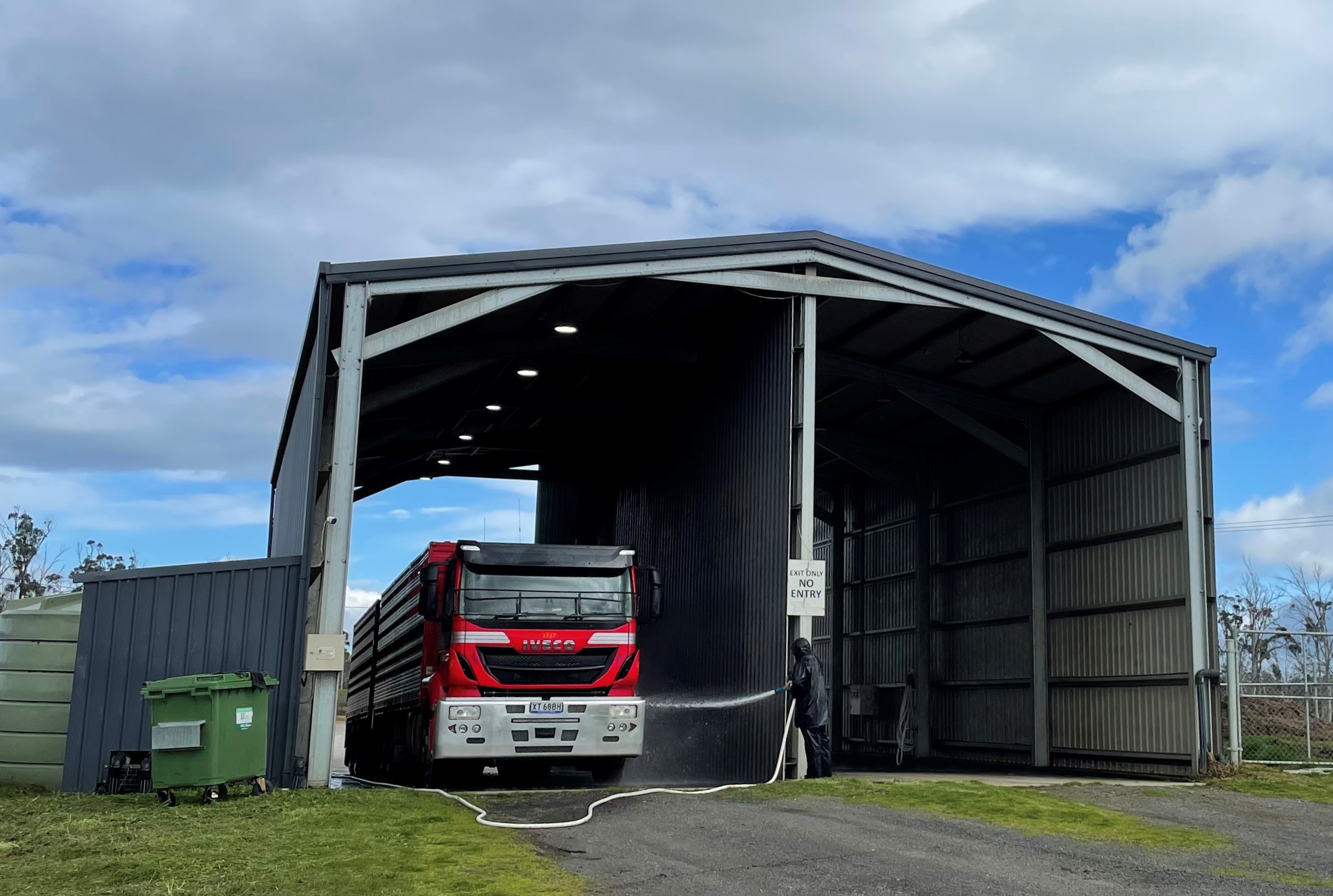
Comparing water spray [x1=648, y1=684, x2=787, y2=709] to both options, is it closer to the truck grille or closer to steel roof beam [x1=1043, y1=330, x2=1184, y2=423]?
the truck grille

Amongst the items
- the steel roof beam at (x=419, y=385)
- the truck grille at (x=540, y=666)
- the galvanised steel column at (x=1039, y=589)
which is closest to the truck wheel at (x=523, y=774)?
the truck grille at (x=540, y=666)

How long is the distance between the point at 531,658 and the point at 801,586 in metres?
3.68

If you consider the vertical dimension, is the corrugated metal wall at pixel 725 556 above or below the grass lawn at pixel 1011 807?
above

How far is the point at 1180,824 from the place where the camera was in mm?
11594

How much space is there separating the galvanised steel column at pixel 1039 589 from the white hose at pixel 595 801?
7.17 m

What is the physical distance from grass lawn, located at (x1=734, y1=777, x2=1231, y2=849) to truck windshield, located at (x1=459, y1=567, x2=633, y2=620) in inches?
101

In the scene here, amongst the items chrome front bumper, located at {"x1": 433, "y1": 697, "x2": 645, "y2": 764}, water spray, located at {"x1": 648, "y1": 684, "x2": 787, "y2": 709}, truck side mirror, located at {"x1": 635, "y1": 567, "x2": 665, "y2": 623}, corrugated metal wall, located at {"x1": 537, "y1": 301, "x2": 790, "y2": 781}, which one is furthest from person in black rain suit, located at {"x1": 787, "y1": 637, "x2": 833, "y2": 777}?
chrome front bumper, located at {"x1": 433, "y1": 697, "x2": 645, "y2": 764}

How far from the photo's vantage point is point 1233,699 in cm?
1806

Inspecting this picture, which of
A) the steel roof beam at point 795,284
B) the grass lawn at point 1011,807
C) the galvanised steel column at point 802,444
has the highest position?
the steel roof beam at point 795,284

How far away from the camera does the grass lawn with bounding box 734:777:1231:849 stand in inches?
413

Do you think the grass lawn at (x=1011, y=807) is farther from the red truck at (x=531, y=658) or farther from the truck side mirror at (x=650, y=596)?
the truck side mirror at (x=650, y=596)

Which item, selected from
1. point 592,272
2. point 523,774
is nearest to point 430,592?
point 523,774

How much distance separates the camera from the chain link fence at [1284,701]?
1823cm

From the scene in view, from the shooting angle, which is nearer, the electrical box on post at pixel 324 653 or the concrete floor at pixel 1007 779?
the electrical box on post at pixel 324 653
